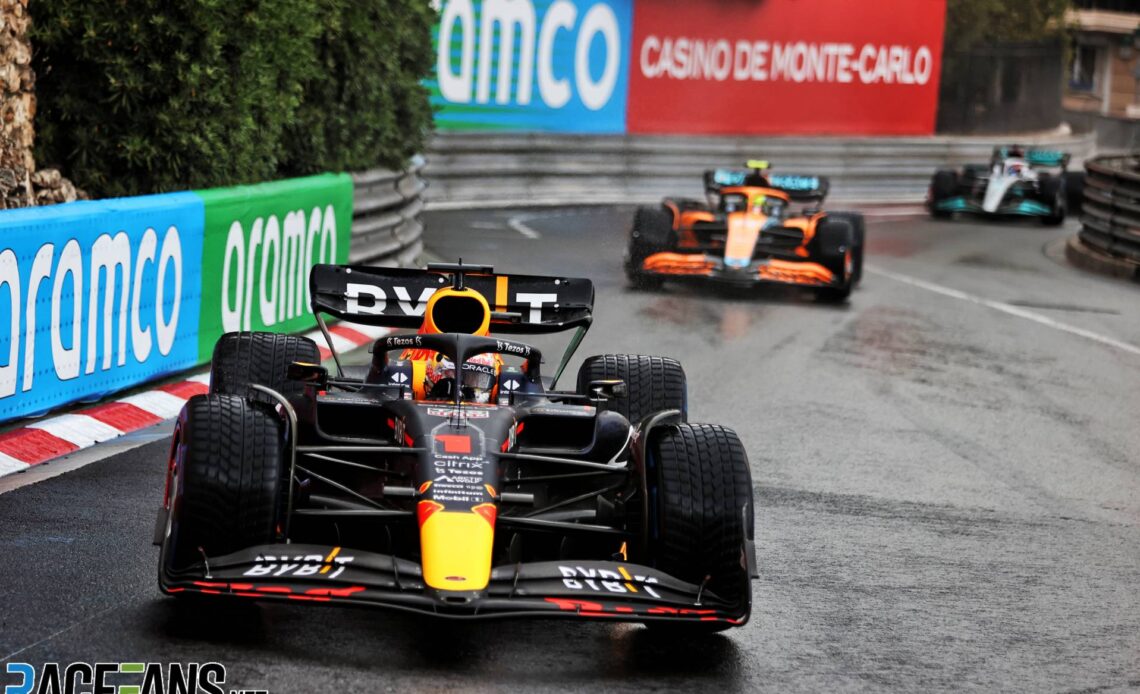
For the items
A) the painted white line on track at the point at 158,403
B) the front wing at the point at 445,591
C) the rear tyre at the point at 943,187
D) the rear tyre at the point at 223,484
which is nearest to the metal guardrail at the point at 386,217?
the painted white line on track at the point at 158,403

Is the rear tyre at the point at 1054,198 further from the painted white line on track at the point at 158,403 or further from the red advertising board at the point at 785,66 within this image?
the painted white line on track at the point at 158,403

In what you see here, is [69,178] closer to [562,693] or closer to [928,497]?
[928,497]

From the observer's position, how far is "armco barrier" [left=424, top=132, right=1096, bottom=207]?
2673 cm

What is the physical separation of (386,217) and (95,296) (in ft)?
22.9

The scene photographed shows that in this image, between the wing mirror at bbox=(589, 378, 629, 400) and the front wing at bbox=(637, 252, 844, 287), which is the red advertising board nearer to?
the front wing at bbox=(637, 252, 844, 287)

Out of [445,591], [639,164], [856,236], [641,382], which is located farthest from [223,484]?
[639,164]

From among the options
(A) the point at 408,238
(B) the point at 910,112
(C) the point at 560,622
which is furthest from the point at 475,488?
(B) the point at 910,112

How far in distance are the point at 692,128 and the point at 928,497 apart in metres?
22.7

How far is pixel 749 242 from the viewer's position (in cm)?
1777

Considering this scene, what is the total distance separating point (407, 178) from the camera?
17875 mm

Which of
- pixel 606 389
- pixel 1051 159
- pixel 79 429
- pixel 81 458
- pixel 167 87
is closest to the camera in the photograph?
pixel 606 389

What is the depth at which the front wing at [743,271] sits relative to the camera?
685 inches

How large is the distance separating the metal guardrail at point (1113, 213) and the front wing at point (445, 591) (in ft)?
61.1

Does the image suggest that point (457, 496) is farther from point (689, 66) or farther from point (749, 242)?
point (689, 66)
